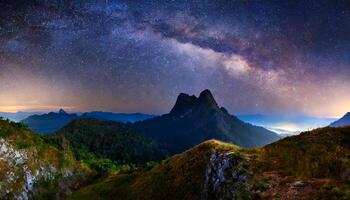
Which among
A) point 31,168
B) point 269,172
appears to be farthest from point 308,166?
point 31,168

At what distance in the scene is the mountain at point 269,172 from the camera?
20.9 m

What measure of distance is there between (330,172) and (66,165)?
65669 millimetres

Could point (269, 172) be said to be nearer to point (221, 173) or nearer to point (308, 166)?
point (308, 166)

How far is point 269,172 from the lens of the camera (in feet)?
82.9

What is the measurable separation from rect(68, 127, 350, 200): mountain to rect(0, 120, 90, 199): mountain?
1080 inches

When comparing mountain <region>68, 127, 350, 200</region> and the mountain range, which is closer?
mountain <region>68, 127, 350, 200</region>

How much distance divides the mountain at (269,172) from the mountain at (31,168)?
27433 millimetres

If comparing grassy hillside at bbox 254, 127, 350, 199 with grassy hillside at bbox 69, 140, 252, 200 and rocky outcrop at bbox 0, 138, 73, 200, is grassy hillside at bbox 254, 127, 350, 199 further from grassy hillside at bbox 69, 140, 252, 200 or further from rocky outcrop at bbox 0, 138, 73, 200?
rocky outcrop at bbox 0, 138, 73, 200

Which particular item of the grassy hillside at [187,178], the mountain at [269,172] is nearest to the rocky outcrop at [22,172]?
the grassy hillside at [187,178]

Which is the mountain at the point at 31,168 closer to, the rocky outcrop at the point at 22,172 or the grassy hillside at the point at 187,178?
the rocky outcrop at the point at 22,172

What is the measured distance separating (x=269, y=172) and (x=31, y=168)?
5409 centimetres

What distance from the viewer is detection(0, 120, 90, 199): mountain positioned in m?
55.8

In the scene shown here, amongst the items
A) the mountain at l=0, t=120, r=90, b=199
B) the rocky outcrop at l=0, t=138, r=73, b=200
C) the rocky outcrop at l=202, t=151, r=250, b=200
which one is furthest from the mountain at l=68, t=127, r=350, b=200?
the mountain at l=0, t=120, r=90, b=199

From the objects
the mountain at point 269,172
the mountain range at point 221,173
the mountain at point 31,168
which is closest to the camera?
the mountain at point 269,172
